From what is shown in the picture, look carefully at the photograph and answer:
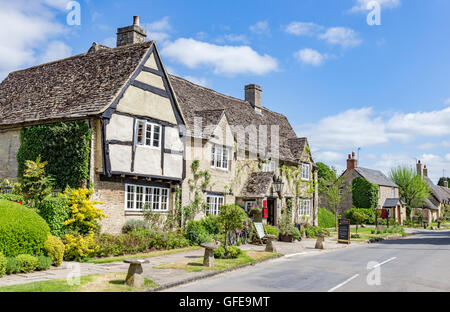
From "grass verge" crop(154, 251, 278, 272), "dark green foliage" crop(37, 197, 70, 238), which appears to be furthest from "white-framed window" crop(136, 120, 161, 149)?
"grass verge" crop(154, 251, 278, 272)

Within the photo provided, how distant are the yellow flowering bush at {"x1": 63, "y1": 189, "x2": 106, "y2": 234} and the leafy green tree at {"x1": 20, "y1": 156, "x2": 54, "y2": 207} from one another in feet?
5.03

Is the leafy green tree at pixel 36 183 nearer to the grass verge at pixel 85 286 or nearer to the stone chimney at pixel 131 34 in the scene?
the grass verge at pixel 85 286

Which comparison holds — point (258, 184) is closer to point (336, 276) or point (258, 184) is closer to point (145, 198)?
point (145, 198)

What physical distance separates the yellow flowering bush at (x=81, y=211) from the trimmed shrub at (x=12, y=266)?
3621 millimetres

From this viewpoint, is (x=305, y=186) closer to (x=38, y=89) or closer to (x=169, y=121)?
(x=169, y=121)

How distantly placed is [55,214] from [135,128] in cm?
541

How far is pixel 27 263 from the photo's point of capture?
1195 centimetres

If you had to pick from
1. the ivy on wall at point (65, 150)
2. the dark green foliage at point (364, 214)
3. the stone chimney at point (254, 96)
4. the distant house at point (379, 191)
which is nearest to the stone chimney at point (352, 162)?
the distant house at point (379, 191)

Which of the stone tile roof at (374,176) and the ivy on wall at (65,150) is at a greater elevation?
the stone tile roof at (374,176)

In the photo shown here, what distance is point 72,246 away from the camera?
14805 mm

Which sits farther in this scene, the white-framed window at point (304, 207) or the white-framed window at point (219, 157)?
the white-framed window at point (304, 207)

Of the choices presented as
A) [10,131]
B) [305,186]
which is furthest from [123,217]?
[305,186]

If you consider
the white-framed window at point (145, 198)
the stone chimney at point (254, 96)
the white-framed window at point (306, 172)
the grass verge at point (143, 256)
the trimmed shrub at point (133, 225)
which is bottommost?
the grass verge at point (143, 256)

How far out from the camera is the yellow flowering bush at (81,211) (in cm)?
1555
